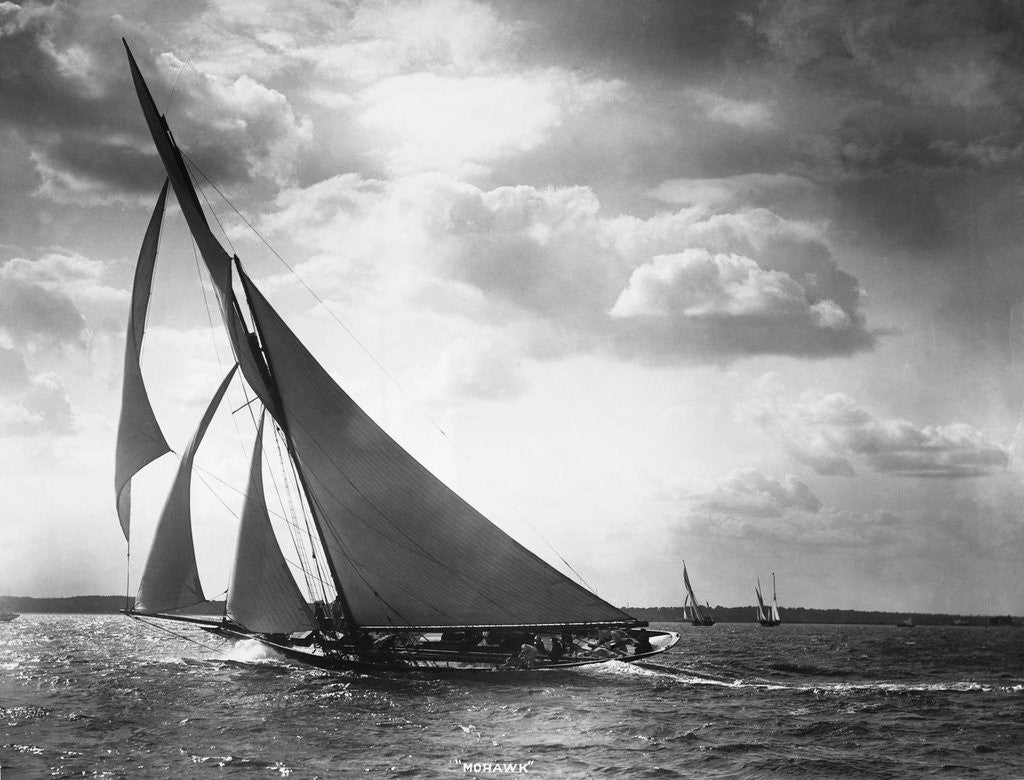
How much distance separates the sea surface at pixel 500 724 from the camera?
68.5 ft

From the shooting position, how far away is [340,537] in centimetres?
3491

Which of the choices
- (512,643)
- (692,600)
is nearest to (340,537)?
Answer: (512,643)

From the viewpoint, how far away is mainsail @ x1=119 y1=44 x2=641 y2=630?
3381 centimetres

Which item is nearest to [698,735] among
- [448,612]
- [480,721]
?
[480,721]

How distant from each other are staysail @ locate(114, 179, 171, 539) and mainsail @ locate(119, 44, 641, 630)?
7.37ft

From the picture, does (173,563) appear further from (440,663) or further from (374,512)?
(440,663)

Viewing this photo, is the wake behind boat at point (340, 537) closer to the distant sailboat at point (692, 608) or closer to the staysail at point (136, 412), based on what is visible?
the staysail at point (136, 412)

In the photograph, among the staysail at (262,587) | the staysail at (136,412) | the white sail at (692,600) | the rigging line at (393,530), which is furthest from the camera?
the white sail at (692,600)

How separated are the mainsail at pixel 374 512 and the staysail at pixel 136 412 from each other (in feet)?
7.37

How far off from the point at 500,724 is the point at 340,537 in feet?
38.7

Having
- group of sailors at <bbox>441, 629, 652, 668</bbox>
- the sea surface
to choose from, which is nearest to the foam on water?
the sea surface

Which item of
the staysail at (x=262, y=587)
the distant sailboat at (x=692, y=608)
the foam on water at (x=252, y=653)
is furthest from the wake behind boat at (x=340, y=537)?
the distant sailboat at (x=692, y=608)

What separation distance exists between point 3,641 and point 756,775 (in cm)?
7526

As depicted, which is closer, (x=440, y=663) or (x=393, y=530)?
(x=393, y=530)
